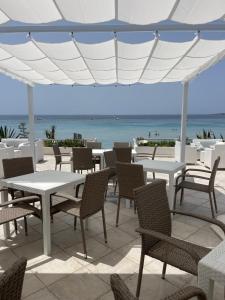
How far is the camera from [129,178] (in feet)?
11.6

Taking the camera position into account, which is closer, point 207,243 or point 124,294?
point 124,294

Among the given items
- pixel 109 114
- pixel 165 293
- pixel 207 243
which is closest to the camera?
pixel 165 293

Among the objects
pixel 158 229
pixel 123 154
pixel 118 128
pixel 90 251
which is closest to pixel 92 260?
pixel 90 251

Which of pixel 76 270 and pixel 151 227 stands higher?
pixel 151 227

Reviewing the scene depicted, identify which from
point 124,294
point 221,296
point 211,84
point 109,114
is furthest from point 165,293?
point 109,114

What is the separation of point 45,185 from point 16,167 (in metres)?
0.95

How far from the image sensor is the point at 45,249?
110 inches

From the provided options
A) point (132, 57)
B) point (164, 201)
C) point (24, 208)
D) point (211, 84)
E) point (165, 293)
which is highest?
point (211, 84)

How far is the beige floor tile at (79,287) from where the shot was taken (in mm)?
2158

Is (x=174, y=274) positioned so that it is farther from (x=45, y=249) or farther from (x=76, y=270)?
(x=45, y=249)

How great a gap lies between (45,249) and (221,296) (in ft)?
5.86

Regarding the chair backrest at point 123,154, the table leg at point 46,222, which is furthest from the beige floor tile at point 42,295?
the chair backrest at point 123,154

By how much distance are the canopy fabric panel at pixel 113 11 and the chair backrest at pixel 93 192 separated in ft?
5.75

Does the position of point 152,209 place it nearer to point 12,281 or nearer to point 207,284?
point 207,284
